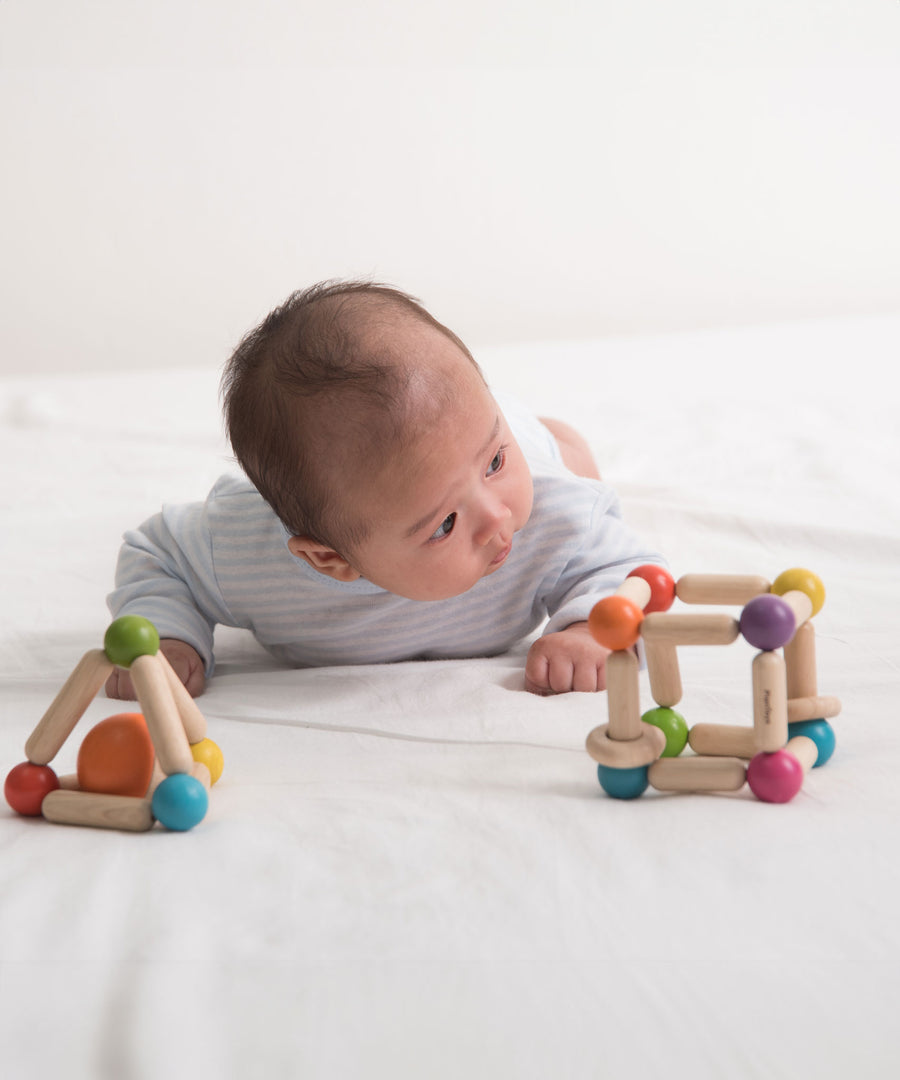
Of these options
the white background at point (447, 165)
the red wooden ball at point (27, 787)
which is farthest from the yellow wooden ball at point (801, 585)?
the white background at point (447, 165)

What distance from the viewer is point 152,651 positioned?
72 cm

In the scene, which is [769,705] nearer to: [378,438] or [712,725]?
[712,725]

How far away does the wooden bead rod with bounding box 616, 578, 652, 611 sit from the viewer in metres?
0.73

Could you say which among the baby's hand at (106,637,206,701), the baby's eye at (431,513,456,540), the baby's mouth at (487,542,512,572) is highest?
the baby's eye at (431,513,456,540)

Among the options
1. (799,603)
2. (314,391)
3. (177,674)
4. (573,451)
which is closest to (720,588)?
(799,603)

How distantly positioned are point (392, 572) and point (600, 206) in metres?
2.87

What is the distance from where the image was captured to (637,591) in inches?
29.3

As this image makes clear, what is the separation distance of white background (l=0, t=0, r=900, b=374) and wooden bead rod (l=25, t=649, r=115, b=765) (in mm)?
2869

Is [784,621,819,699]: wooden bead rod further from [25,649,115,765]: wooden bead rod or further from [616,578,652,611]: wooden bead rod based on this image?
[25,649,115,765]: wooden bead rod

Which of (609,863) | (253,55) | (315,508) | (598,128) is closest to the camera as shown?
(609,863)

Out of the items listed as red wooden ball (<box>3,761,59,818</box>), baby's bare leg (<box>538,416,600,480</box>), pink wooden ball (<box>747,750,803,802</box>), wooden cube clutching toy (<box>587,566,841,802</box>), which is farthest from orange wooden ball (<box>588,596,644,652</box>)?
baby's bare leg (<box>538,416,600,480</box>)

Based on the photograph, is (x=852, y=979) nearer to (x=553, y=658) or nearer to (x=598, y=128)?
(x=553, y=658)

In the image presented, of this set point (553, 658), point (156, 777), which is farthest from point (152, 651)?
point (553, 658)

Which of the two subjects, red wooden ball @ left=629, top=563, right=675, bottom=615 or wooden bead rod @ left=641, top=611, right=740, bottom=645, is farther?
red wooden ball @ left=629, top=563, right=675, bottom=615
